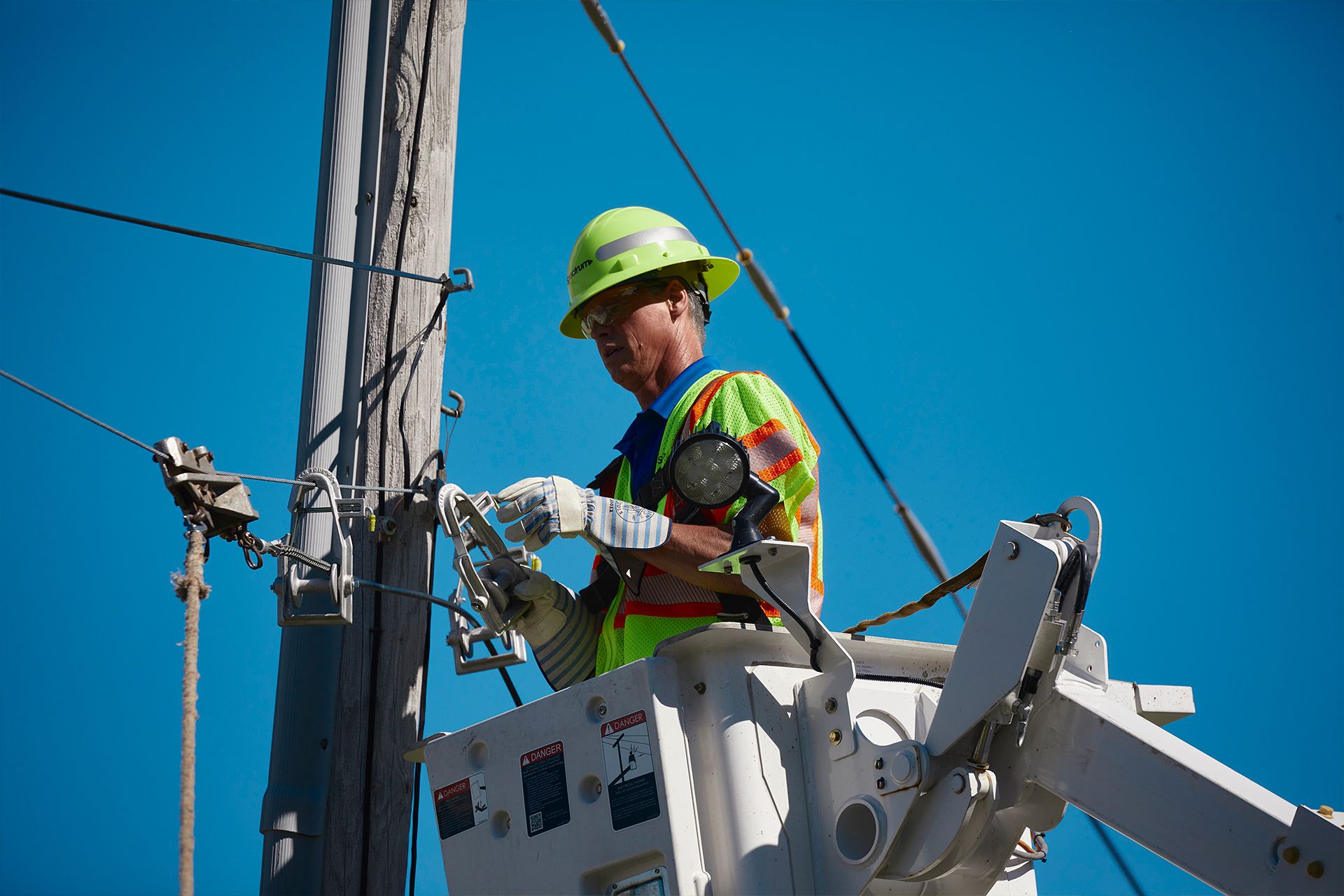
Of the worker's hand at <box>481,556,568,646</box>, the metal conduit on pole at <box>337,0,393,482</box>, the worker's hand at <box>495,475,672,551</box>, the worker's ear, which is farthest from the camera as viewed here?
the metal conduit on pole at <box>337,0,393,482</box>

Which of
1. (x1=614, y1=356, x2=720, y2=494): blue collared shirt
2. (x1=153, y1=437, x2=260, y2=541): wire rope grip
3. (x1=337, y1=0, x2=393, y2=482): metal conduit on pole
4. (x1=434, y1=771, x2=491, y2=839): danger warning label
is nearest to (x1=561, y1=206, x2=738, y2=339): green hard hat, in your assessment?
(x1=614, y1=356, x2=720, y2=494): blue collared shirt

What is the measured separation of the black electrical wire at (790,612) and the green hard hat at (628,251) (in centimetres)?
135

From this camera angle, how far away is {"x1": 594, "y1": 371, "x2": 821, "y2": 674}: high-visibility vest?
10.9 ft

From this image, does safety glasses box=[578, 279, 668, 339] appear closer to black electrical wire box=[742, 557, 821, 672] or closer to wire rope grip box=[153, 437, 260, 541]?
wire rope grip box=[153, 437, 260, 541]

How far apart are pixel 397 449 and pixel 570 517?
1258 mm

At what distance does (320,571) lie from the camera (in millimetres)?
3980

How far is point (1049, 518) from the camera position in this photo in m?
2.69

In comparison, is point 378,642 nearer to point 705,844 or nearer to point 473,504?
point 473,504

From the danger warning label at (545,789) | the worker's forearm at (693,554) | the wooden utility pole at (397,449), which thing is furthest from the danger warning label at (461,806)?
the wooden utility pole at (397,449)

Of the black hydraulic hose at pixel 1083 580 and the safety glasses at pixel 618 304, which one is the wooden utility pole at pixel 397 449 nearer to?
the safety glasses at pixel 618 304

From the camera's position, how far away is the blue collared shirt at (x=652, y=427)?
12.3ft

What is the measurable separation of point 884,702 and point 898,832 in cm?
35

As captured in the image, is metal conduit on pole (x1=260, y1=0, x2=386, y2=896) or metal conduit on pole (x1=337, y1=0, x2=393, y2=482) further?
metal conduit on pole (x1=337, y1=0, x2=393, y2=482)

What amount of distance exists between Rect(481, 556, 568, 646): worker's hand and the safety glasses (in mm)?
818
